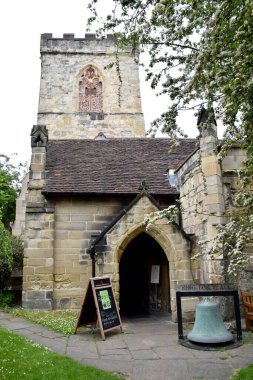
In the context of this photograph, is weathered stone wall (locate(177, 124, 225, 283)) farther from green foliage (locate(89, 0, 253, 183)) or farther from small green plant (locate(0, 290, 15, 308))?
small green plant (locate(0, 290, 15, 308))

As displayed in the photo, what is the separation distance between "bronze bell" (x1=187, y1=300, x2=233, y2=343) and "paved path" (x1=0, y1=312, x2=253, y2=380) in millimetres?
257

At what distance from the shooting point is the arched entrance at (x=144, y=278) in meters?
10.7

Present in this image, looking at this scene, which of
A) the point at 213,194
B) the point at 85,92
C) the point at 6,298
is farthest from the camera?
the point at 85,92

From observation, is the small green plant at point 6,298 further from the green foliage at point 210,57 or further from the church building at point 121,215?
the green foliage at point 210,57

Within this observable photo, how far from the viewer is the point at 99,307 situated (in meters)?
6.98

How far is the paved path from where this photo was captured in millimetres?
4750

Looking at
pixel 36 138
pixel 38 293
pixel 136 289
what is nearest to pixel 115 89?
pixel 36 138

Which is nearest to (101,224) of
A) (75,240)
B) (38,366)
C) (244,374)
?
(75,240)

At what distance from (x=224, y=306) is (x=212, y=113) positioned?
4365mm

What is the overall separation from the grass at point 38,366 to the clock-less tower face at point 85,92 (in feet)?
63.1

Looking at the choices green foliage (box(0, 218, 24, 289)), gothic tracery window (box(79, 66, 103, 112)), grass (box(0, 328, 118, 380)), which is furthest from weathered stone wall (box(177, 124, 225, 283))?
gothic tracery window (box(79, 66, 103, 112))

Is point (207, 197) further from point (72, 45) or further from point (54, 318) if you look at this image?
point (72, 45)

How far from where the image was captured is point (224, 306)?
7.06 meters

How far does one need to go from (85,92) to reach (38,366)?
75.4 ft
